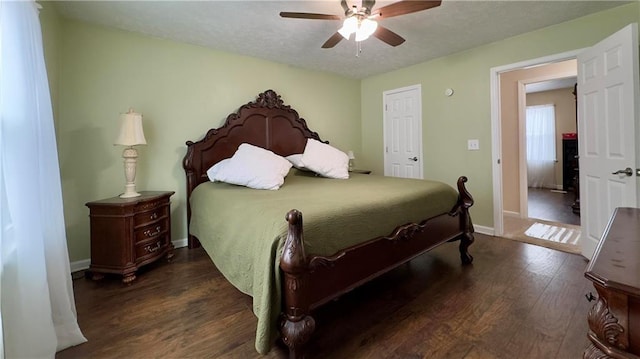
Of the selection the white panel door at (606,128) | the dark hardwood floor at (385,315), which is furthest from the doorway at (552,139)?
the dark hardwood floor at (385,315)

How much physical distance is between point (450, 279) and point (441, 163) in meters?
2.06

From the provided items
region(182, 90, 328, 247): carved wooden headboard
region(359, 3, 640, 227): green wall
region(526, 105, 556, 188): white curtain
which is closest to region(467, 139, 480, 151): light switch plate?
region(359, 3, 640, 227): green wall

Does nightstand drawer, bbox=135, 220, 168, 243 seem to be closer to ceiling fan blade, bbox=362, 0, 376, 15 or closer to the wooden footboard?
the wooden footboard

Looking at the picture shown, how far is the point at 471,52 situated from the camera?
3512 mm

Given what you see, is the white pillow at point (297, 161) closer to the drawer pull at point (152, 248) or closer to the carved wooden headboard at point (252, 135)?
the carved wooden headboard at point (252, 135)

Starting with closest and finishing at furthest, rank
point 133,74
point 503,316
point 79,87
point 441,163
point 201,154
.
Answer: point 503,316, point 79,87, point 133,74, point 201,154, point 441,163

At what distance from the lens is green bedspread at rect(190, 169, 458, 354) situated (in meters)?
1.34

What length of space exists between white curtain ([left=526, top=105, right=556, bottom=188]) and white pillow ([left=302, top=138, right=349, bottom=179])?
6504 millimetres

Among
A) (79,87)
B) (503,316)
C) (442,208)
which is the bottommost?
(503,316)

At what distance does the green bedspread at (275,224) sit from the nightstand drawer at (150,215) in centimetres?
49

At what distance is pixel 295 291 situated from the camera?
130 cm

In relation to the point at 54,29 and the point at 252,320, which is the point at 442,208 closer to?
the point at 252,320

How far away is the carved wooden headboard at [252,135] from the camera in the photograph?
10.3ft

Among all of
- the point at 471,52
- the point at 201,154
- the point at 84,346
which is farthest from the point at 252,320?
the point at 471,52
